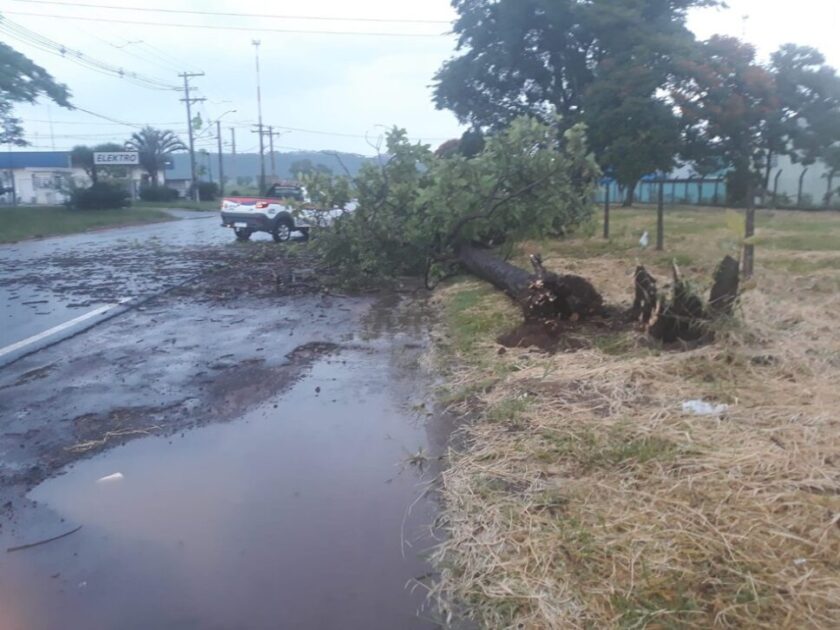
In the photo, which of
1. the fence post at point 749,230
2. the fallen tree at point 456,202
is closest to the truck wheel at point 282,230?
the fallen tree at point 456,202

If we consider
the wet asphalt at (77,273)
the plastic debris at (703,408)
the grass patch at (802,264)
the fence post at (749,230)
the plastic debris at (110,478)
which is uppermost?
the fence post at (749,230)

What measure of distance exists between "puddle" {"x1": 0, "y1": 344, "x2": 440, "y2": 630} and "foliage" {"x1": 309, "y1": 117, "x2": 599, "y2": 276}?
718 centimetres

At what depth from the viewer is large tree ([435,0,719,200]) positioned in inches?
729

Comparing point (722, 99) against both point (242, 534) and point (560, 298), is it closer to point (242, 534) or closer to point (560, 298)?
point (560, 298)

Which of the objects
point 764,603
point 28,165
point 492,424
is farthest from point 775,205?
point 28,165

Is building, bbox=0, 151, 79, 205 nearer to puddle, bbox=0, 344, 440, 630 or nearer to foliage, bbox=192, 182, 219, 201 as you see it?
foliage, bbox=192, 182, 219, 201

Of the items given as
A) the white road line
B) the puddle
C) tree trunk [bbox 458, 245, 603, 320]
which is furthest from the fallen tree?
the puddle

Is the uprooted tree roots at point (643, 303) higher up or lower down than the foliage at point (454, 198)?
lower down

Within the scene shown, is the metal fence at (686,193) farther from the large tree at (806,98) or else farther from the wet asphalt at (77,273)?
the wet asphalt at (77,273)

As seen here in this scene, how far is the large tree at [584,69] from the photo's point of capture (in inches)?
729

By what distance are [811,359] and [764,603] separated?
323 centimetres

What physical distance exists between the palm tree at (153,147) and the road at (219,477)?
188ft

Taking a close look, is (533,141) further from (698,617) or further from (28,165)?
(28,165)

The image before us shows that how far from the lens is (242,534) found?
12.8 ft
